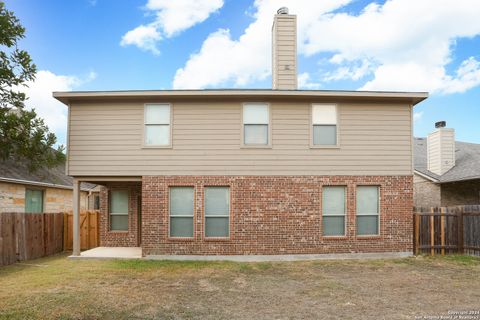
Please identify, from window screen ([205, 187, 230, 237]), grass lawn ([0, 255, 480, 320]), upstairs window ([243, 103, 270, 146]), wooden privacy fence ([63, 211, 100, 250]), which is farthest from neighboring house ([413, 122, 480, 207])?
wooden privacy fence ([63, 211, 100, 250])

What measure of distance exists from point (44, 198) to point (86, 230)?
4.32 metres

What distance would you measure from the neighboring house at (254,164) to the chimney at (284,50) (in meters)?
1.19

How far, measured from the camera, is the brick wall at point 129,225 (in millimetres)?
13375

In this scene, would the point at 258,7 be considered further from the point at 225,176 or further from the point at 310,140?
the point at 225,176

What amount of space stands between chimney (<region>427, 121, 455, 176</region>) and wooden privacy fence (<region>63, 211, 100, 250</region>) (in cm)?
1545

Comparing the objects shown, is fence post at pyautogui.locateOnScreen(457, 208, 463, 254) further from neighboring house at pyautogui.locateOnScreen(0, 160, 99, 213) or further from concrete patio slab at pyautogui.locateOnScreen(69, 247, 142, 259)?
neighboring house at pyautogui.locateOnScreen(0, 160, 99, 213)

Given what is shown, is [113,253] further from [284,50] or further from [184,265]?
[284,50]

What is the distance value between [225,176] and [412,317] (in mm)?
6613

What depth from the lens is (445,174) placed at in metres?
15.9

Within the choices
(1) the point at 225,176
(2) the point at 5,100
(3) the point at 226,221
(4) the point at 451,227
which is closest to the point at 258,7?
(1) the point at 225,176

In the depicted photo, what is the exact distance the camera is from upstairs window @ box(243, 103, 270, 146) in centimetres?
1130

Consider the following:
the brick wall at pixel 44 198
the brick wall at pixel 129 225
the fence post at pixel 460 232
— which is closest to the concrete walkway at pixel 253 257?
the brick wall at pixel 129 225

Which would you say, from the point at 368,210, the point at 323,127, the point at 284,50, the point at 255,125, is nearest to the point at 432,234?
the point at 368,210

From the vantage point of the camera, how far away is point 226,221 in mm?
11164
